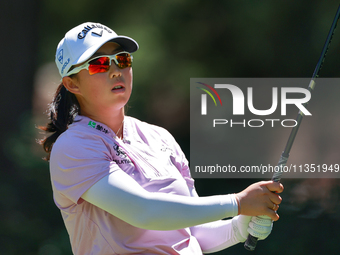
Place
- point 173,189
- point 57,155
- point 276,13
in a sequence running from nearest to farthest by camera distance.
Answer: point 57,155, point 173,189, point 276,13

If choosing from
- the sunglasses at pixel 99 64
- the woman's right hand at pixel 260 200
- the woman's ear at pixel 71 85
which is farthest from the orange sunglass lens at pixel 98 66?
the woman's right hand at pixel 260 200

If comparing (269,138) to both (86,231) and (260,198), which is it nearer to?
(260,198)

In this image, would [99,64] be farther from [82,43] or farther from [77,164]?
[77,164]

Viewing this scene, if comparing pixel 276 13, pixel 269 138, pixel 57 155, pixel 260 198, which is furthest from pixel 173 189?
pixel 276 13

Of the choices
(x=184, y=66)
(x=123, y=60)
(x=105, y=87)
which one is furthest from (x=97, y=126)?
(x=184, y=66)

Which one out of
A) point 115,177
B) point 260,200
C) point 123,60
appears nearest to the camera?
point 115,177

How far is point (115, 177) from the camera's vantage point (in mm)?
1371

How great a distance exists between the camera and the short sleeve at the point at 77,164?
4.55 feet

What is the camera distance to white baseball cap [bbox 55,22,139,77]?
5.00 feet

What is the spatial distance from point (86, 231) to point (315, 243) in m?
3.32

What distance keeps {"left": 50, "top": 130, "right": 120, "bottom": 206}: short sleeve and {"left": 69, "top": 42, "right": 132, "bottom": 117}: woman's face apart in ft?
0.58

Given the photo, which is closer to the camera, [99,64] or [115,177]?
[115,177]

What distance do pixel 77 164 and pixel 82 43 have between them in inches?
18.4

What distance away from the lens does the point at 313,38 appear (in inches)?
159
